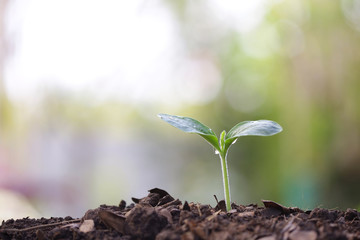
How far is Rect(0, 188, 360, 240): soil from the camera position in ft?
1.95

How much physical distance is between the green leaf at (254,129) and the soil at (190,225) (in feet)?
0.48

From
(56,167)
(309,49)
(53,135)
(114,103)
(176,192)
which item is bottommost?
(176,192)

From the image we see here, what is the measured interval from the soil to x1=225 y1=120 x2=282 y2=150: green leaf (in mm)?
145

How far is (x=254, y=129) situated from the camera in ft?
2.41

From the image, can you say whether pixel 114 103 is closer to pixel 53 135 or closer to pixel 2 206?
pixel 53 135

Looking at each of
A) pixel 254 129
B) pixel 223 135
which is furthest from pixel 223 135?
pixel 254 129

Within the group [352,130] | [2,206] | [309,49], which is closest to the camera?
[2,206]

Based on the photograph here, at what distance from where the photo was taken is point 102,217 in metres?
0.71

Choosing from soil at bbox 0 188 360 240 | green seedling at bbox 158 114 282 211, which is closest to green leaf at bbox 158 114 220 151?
green seedling at bbox 158 114 282 211

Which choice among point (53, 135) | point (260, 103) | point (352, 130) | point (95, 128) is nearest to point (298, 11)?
point (260, 103)

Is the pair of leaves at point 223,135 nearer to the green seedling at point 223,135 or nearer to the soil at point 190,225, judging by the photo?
the green seedling at point 223,135

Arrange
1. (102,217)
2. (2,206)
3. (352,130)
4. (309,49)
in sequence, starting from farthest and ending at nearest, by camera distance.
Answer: (309,49), (352,130), (2,206), (102,217)

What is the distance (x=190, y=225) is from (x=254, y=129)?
0.72 feet

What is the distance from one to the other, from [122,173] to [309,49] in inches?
79.7
